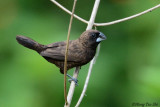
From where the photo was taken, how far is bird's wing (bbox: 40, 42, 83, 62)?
405 cm

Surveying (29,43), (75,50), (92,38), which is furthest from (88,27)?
(29,43)

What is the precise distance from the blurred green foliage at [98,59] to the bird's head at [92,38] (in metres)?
0.40

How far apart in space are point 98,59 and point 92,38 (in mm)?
463

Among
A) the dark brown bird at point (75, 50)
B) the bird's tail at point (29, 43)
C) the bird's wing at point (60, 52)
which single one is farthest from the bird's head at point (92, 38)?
the bird's tail at point (29, 43)

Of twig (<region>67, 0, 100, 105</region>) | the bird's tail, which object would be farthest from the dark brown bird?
twig (<region>67, 0, 100, 105</region>)

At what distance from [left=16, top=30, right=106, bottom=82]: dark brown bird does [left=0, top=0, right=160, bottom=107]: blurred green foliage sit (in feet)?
1.09

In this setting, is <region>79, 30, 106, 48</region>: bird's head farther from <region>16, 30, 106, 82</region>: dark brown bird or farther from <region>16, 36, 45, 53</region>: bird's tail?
<region>16, 36, 45, 53</region>: bird's tail

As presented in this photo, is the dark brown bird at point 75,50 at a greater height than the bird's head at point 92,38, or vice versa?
the bird's head at point 92,38

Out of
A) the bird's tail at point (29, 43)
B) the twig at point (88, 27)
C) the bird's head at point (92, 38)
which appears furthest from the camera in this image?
the bird's head at point (92, 38)

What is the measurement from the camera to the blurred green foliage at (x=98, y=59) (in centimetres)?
430

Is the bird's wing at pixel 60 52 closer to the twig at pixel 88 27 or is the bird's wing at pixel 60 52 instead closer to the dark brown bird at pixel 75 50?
the dark brown bird at pixel 75 50

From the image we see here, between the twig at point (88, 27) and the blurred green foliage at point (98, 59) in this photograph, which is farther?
the blurred green foliage at point (98, 59)

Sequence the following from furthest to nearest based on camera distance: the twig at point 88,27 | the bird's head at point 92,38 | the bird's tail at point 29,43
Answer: the bird's head at point 92,38 → the bird's tail at point 29,43 → the twig at point 88,27

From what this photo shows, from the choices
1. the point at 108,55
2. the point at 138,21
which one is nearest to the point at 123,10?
the point at 138,21
